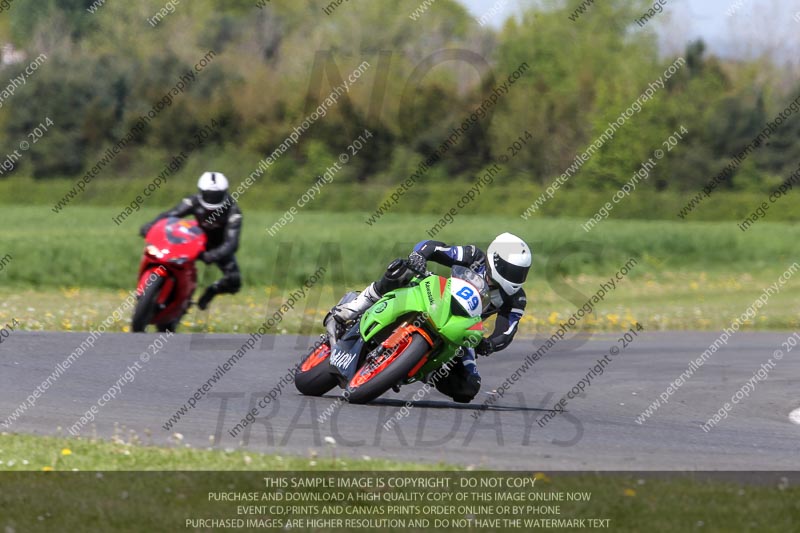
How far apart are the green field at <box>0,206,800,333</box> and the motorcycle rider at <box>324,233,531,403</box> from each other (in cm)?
633

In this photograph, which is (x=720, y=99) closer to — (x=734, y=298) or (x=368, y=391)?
(x=734, y=298)

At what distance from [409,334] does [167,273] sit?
5.41 m

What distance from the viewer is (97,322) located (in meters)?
16.3

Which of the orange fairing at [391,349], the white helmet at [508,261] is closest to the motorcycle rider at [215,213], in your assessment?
the orange fairing at [391,349]

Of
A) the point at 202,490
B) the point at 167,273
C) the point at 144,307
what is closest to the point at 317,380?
the point at 202,490

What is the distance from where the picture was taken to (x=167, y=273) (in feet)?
46.0

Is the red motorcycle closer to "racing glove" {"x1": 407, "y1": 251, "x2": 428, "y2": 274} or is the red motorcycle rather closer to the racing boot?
the racing boot

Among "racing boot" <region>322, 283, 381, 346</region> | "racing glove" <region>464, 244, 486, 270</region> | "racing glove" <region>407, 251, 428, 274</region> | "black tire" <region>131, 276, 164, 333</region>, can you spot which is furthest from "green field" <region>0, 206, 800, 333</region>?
"racing glove" <region>464, 244, 486, 270</region>

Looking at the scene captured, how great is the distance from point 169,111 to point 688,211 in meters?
23.2

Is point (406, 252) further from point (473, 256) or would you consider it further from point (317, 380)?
point (473, 256)

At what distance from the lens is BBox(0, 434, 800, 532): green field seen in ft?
20.7

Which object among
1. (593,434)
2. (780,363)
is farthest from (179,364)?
(780,363)

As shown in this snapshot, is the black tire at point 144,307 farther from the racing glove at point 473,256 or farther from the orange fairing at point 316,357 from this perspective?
the racing glove at point 473,256

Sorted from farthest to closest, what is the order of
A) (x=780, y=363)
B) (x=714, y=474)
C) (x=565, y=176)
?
(x=565, y=176)
(x=780, y=363)
(x=714, y=474)
